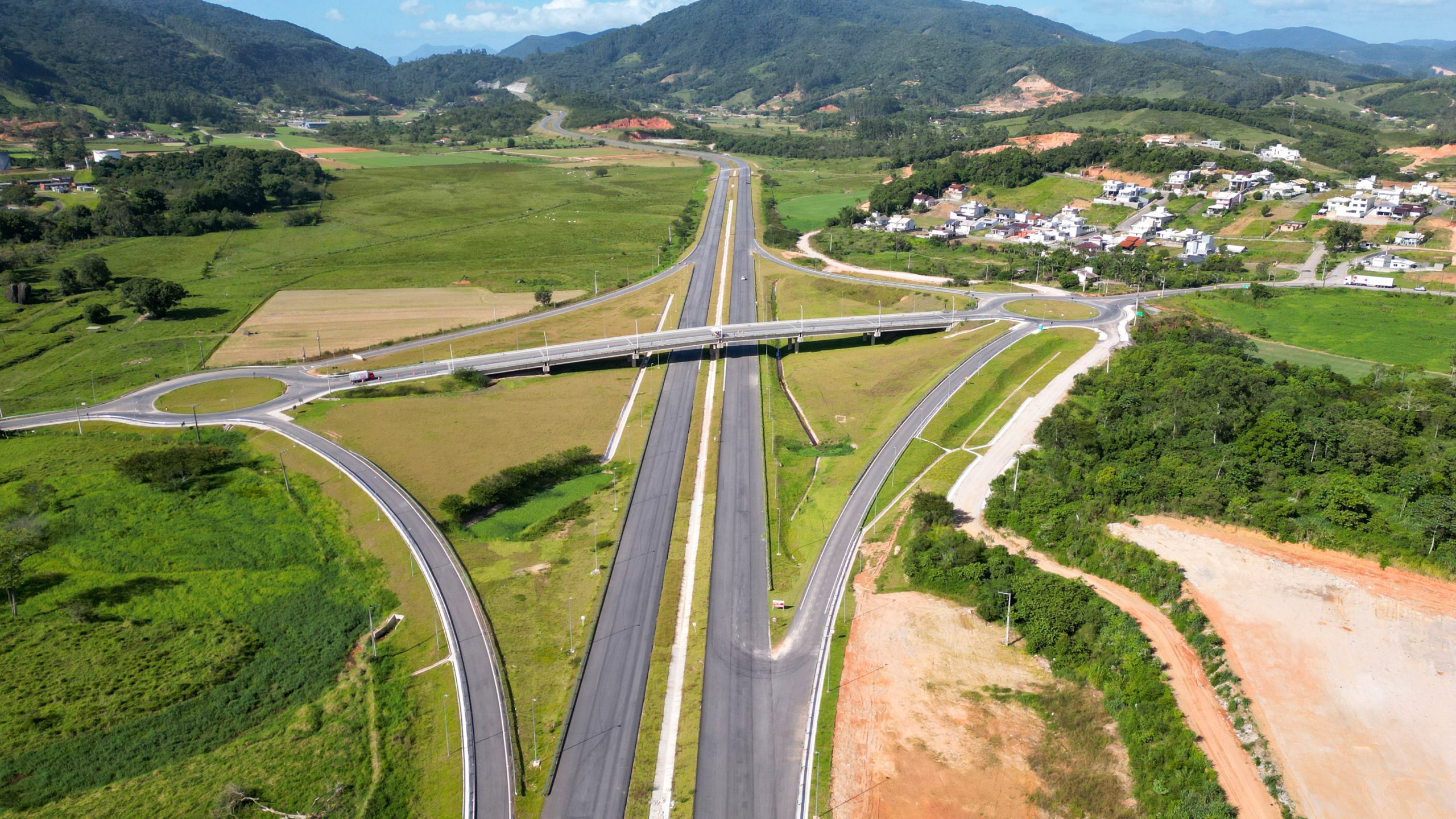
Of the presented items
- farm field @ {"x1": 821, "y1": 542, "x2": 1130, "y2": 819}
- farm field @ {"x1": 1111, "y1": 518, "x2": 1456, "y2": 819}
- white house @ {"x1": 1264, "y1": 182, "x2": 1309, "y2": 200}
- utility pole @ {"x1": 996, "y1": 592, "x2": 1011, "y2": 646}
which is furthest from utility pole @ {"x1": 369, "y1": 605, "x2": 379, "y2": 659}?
white house @ {"x1": 1264, "y1": 182, "x2": 1309, "y2": 200}

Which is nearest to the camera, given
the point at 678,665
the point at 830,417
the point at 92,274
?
the point at 678,665

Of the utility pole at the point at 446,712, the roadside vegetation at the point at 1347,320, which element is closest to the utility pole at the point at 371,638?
the utility pole at the point at 446,712

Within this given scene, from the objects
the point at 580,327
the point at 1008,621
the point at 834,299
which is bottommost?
the point at 1008,621

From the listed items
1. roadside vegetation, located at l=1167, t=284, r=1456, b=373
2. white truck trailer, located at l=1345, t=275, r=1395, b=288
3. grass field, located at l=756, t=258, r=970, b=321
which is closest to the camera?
roadside vegetation, located at l=1167, t=284, r=1456, b=373

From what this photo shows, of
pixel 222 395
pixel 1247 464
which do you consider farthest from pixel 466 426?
pixel 1247 464

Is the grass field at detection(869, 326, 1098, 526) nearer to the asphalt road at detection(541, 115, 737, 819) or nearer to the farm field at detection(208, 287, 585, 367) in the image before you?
the asphalt road at detection(541, 115, 737, 819)

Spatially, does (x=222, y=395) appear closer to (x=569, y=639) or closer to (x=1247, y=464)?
(x=569, y=639)

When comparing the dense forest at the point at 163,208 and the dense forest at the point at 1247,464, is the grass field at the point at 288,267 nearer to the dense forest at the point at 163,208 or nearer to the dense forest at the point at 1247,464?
the dense forest at the point at 163,208
